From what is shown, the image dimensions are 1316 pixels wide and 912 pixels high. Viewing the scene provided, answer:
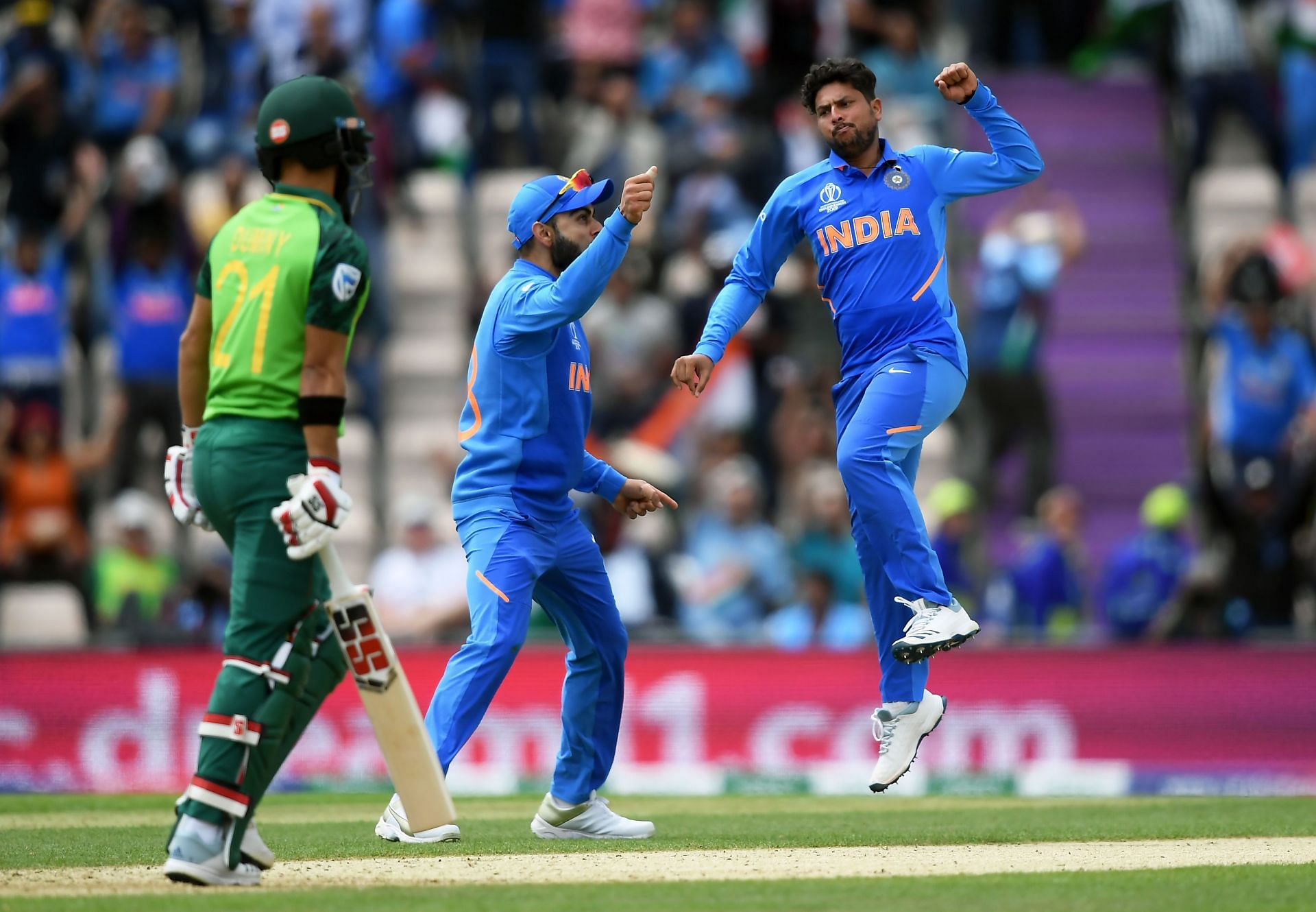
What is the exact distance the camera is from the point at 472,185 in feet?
60.7

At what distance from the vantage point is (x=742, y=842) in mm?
7941

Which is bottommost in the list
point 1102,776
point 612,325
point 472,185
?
point 1102,776

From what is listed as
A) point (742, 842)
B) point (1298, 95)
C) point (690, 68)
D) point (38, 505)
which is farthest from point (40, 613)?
point (1298, 95)

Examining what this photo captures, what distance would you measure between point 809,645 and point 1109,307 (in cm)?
684

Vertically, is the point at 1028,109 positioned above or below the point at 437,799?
above

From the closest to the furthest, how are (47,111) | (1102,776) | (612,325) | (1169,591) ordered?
(1102,776), (1169,591), (612,325), (47,111)

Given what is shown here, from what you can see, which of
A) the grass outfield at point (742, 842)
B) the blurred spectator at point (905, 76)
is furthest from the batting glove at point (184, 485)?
the blurred spectator at point (905, 76)

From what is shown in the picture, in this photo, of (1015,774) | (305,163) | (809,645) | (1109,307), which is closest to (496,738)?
(809,645)

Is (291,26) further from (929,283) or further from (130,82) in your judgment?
(929,283)

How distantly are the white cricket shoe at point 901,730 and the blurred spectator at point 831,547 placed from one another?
5.33m

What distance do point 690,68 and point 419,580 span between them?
6577 millimetres

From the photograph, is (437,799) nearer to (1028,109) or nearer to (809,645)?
(809,645)

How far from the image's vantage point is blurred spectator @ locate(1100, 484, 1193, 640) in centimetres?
1384

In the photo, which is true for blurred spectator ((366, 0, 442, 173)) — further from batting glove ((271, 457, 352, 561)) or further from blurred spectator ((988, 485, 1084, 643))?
batting glove ((271, 457, 352, 561))
